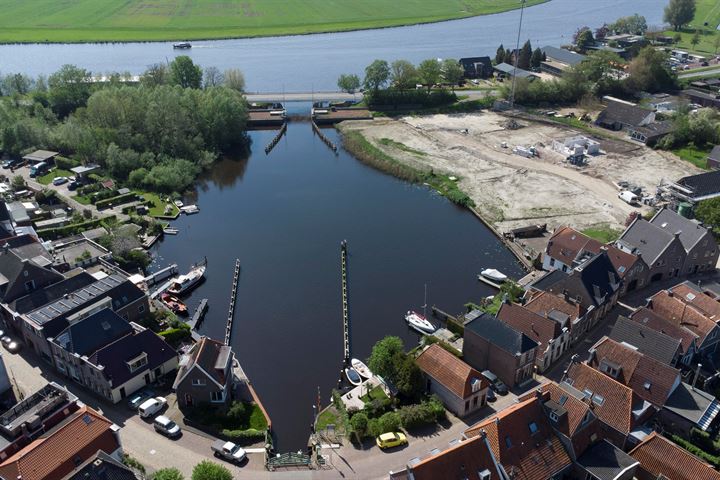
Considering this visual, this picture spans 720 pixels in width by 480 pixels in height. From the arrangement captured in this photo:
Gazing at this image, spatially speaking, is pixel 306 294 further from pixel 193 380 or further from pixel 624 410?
pixel 624 410

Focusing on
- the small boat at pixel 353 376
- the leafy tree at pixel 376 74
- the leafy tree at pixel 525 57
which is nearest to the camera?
the small boat at pixel 353 376

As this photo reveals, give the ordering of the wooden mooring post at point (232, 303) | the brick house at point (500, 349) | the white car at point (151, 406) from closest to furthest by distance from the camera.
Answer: the white car at point (151, 406)
the brick house at point (500, 349)
the wooden mooring post at point (232, 303)

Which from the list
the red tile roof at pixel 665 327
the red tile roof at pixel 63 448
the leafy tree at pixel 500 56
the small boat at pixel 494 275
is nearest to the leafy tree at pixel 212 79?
the leafy tree at pixel 500 56

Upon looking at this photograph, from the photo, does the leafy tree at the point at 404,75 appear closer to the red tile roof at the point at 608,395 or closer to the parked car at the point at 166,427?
the red tile roof at the point at 608,395

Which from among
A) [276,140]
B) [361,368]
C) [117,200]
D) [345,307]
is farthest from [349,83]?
[361,368]

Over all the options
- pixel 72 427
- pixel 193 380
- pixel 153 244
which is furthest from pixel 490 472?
pixel 153 244

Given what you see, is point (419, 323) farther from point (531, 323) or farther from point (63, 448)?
point (63, 448)

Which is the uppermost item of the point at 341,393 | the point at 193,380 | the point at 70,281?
the point at 70,281
